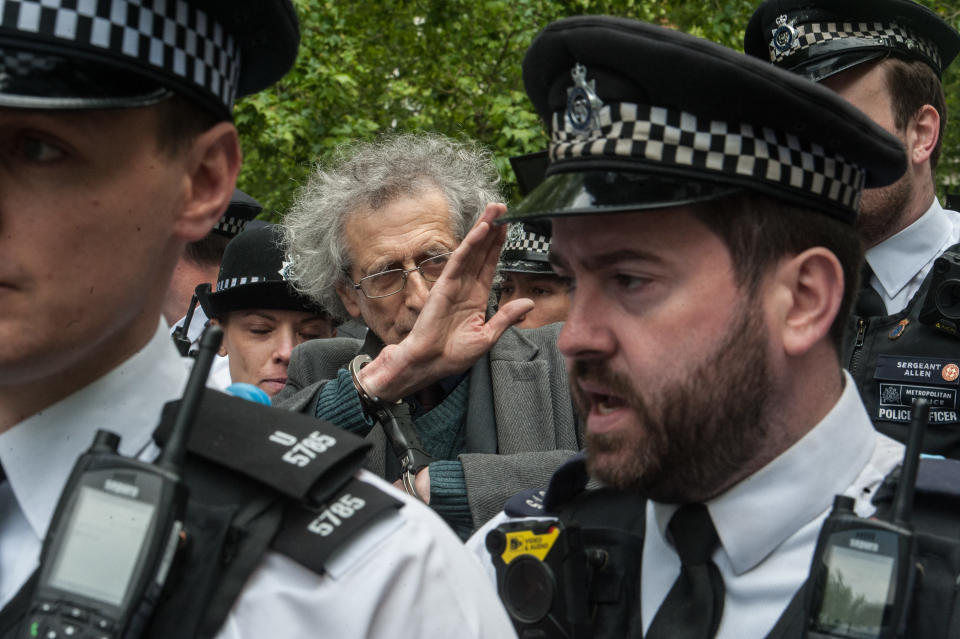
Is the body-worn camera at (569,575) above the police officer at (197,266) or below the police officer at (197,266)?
below

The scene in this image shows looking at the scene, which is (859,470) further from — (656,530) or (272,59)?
(272,59)

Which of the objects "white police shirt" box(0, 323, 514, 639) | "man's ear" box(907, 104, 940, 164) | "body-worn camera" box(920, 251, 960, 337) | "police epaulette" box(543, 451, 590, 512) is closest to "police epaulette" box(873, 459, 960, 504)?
"police epaulette" box(543, 451, 590, 512)

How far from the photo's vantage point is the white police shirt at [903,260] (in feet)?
11.3

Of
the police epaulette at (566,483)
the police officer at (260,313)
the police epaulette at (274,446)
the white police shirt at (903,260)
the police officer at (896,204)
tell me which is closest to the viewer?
the police epaulette at (274,446)

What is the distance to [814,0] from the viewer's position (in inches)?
145

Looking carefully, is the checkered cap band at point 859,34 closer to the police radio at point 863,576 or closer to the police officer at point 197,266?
the police radio at point 863,576

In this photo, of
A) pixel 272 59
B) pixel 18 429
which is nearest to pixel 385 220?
pixel 272 59

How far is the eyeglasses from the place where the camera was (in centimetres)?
373

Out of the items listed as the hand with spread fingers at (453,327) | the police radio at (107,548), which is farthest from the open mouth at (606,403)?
the hand with spread fingers at (453,327)

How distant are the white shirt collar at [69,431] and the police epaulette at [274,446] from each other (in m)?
0.04

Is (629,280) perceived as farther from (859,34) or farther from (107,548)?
(859,34)

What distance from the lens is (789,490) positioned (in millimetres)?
2004

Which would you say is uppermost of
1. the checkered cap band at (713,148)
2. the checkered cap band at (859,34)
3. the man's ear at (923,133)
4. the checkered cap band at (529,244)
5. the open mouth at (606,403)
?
the checkered cap band at (859,34)

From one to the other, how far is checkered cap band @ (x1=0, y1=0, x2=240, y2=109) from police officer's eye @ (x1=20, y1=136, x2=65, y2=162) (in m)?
0.13
